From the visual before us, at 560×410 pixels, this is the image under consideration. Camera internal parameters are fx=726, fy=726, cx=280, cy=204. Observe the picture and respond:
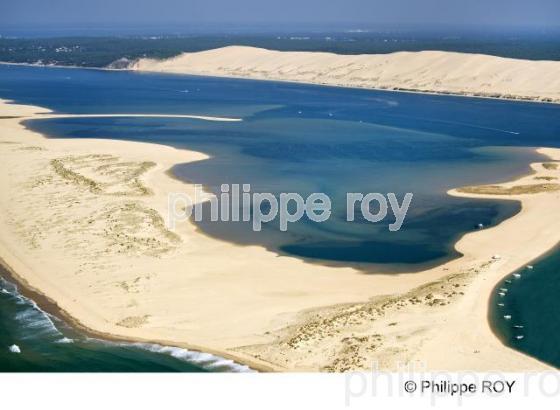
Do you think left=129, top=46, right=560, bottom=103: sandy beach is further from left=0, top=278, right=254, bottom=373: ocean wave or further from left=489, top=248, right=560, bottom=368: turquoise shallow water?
left=0, top=278, right=254, bottom=373: ocean wave

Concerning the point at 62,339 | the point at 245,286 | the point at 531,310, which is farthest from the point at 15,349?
the point at 531,310

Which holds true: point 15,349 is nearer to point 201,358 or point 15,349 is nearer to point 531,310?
point 201,358

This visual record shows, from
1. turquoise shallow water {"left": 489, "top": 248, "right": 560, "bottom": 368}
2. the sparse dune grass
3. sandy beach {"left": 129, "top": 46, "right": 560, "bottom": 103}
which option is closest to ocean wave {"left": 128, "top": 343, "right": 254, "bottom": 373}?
turquoise shallow water {"left": 489, "top": 248, "right": 560, "bottom": 368}

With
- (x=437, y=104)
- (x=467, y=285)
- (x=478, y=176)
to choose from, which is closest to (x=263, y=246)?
(x=467, y=285)

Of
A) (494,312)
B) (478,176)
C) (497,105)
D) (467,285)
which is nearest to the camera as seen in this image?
(494,312)

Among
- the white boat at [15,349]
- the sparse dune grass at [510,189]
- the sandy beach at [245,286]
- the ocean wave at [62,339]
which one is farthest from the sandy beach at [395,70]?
the white boat at [15,349]

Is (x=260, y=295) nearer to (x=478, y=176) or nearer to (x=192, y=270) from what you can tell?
(x=192, y=270)

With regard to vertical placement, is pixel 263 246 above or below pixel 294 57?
below

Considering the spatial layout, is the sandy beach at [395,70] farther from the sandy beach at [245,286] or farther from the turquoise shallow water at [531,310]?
the turquoise shallow water at [531,310]
